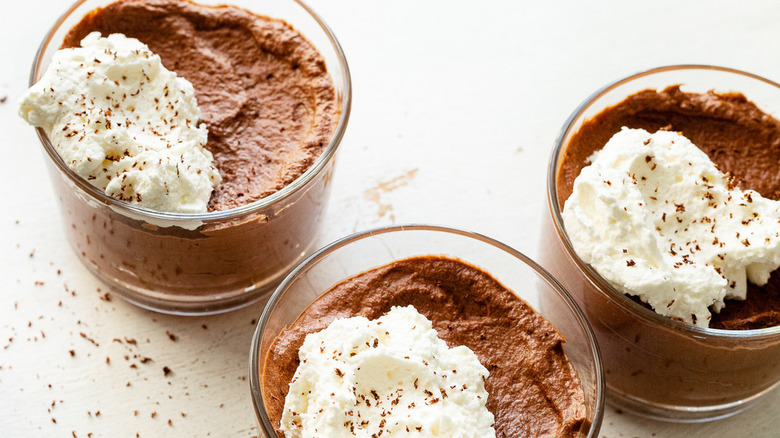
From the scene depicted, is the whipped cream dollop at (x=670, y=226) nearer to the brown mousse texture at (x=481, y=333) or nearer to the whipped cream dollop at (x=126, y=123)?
the brown mousse texture at (x=481, y=333)

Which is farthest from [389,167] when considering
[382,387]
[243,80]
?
[382,387]

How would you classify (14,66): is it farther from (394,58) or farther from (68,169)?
(394,58)

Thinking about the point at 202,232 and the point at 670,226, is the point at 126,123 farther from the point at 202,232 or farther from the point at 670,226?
the point at 670,226

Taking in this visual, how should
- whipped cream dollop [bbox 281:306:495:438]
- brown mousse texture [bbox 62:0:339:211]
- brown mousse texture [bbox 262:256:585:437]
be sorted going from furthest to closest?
brown mousse texture [bbox 62:0:339:211]
brown mousse texture [bbox 262:256:585:437]
whipped cream dollop [bbox 281:306:495:438]

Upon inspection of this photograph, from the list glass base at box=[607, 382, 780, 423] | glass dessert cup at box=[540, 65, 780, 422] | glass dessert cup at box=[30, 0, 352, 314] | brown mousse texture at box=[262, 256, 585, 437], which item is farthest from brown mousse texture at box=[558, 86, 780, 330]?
glass dessert cup at box=[30, 0, 352, 314]

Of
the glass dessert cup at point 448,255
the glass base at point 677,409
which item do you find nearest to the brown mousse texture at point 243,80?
the glass dessert cup at point 448,255

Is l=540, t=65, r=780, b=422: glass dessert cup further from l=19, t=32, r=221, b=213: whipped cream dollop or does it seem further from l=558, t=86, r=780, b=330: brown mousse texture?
l=19, t=32, r=221, b=213: whipped cream dollop

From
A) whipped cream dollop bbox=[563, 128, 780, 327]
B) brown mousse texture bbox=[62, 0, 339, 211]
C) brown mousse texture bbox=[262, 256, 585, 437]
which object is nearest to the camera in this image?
brown mousse texture bbox=[262, 256, 585, 437]

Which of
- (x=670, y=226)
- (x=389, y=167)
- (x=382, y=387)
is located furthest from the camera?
(x=389, y=167)
